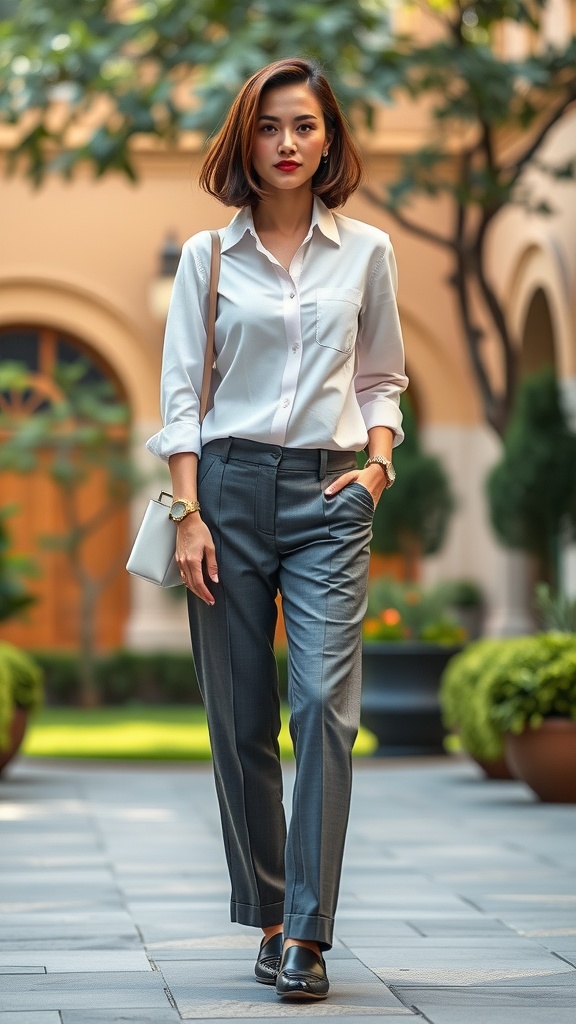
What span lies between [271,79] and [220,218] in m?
14.4

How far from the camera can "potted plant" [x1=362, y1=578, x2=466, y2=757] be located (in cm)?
1105

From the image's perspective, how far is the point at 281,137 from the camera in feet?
11.8

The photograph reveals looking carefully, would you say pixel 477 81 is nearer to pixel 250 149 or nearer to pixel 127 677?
pixel 250 149

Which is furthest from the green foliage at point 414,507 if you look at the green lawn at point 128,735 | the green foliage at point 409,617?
the green foliage at point 409,617

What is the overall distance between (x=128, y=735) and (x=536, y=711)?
5905 millimetres

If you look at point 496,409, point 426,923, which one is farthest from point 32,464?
point 426,923

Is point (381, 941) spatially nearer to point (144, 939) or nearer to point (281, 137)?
point (144, 939)

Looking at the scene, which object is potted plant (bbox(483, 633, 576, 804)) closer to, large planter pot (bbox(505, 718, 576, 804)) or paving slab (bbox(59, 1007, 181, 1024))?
large planter pot (bbox(505, 718, 576, 804))

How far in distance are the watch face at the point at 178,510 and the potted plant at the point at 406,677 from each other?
731cm

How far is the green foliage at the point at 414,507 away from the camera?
14.1 metres

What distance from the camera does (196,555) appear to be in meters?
3.55

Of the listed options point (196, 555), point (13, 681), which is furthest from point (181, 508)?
point (13, 681)

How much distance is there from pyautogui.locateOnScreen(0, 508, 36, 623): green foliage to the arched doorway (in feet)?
25.3

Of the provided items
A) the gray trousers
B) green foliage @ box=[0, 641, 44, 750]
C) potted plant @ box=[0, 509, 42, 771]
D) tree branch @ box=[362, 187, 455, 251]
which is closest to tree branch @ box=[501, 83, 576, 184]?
tree branch @ box=[362, 187, 455, 251]
